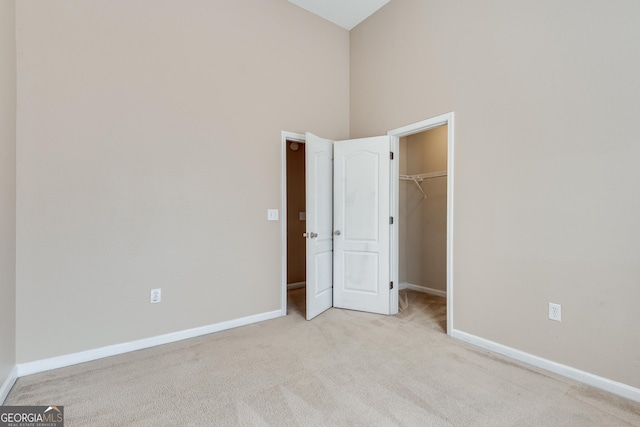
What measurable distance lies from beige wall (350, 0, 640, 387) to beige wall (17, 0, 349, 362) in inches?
70.5

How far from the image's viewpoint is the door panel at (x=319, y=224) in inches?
130

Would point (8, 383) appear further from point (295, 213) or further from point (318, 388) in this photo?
point (295, 213)

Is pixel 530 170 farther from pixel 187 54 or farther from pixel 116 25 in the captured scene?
pixel 116 25

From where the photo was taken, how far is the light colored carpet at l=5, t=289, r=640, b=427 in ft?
5.59

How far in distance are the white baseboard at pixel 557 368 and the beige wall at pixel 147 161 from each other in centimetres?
204

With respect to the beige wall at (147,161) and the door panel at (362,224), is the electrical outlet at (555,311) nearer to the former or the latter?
the door panel at (362,224)

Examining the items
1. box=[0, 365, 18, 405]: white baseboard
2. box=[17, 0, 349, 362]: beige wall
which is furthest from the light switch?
box=[0, 365, 18, 405]: white baseboard

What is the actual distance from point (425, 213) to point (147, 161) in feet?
12.0

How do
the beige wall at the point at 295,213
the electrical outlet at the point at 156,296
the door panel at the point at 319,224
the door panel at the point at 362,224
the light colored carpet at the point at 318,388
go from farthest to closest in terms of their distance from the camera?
the beige wall at the point at 295,213, the door panel at the point at 362,224, the door panel at the point at 319,224, the electrical outlet at the point at 156,296, the light colored carpet at the point at 318,388

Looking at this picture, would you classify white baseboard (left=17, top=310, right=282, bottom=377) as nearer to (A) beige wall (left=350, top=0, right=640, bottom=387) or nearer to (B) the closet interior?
(A) beige wall (left=350, top=0, right=640, bottom=387)

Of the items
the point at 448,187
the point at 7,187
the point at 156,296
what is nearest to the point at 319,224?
the point at 448,187

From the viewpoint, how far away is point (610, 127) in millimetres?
1940

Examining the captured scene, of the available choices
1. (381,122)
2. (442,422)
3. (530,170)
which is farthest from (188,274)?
(530,170)

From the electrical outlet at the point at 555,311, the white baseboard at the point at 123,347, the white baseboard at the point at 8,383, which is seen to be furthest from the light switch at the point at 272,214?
the electrical outlet at the point at 555,311
